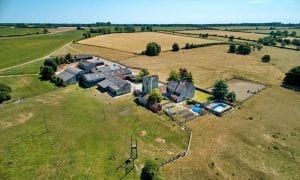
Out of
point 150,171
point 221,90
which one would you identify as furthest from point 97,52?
point 150,171

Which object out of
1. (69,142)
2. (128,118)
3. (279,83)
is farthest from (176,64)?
(69,142)

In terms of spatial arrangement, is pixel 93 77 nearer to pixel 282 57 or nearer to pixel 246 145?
pixel 246 145

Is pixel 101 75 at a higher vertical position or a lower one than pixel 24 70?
higher

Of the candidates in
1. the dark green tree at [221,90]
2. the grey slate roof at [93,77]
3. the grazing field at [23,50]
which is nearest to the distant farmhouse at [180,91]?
the dark green tree at [221,90]

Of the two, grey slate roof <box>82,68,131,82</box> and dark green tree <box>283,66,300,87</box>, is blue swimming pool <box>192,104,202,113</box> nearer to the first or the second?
grey slate roof <box>82,68,131,82</box>

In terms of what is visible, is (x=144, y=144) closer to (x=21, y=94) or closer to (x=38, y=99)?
(x=38, y=99)
